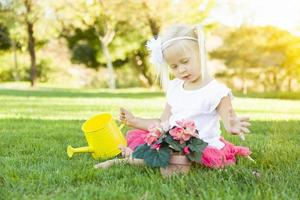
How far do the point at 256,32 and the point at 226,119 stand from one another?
69.7 ft

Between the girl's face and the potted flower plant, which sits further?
the girl's face

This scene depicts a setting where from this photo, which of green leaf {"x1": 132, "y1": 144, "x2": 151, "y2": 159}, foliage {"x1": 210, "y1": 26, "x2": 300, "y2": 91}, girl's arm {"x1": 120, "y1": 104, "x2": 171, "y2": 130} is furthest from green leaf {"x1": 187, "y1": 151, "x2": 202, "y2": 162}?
foliage {"x1": 210, "y1": 26, "x2": 300, "y2": 91}

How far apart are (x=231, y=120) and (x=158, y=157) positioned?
409mm

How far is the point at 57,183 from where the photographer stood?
2.62m

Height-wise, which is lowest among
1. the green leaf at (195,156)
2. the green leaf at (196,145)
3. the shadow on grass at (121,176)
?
the shadow on grass at (121,176)

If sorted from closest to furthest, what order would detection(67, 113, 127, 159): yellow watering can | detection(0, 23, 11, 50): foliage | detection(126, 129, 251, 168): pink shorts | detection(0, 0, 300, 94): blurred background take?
detection(126, 129, 251, 168): pink shorts, detection(67, 113, 127, 159): yellow watering can, detection(0, 0, 300, 94): blurred background, detection(0, 23, 11, 50): foliage

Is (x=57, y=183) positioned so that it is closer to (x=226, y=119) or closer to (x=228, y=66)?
(x=226, y=119)

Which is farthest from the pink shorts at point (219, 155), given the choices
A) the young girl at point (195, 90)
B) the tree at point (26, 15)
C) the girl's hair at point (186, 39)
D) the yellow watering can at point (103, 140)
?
the tree at point (26, 15)

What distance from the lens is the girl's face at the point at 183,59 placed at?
3037 millimetres

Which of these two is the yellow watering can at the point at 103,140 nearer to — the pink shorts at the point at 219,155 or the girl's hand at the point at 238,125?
the pink shorts at the point at 219,155

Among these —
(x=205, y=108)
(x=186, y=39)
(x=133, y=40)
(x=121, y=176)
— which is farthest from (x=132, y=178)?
(x=133, y=40)

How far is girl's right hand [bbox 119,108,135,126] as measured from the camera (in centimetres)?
356

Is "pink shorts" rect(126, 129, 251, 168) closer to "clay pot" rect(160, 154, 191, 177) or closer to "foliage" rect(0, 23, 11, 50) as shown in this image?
"clay pot" rect(160, 154, 191, 177)

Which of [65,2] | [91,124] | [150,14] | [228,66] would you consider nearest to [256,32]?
[228,66]
